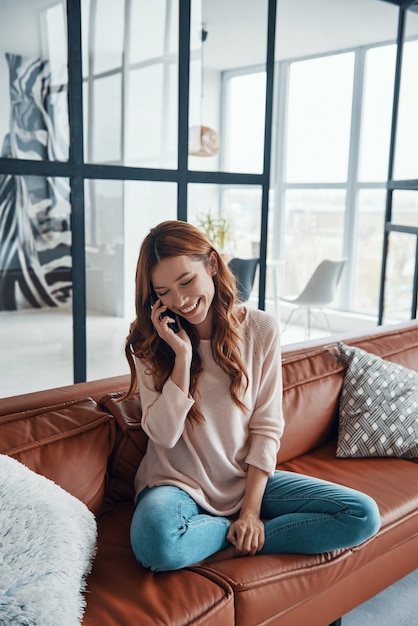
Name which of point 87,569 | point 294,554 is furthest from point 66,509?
point 294,554

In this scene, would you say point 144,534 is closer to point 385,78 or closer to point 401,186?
point 401,186

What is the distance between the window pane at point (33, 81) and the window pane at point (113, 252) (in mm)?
267

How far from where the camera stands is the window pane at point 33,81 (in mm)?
2199

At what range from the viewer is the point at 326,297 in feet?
17.5

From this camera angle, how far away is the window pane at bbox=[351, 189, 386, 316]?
602 cm

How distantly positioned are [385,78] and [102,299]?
4303mm

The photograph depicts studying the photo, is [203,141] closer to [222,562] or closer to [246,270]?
[246,270]

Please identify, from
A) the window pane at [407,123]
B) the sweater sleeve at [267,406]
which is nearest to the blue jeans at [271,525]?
the sweater sleeve at [267,406]

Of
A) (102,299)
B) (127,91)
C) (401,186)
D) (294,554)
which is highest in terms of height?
(127,91)

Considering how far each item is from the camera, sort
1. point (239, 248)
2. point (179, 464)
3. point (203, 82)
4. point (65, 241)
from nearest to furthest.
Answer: point (179, 464) → point (65, 241) → point (203, 82) → point (239, 248)

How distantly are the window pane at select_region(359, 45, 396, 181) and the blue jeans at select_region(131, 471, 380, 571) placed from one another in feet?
15.9

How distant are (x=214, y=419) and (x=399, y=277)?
3.04 m

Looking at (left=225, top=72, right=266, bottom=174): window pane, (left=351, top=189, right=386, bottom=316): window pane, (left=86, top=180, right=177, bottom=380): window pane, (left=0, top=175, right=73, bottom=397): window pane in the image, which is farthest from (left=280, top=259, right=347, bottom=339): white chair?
(left=0, top=175, right=73, bottom=397): window pane

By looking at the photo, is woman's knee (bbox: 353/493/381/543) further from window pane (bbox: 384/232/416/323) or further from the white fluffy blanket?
window pane (bbox: 384/232/416/323)
